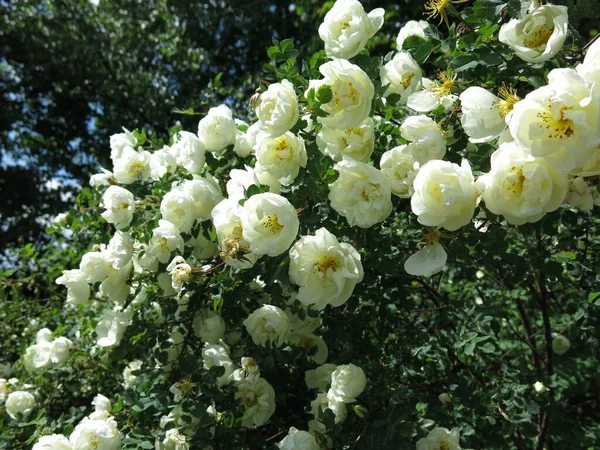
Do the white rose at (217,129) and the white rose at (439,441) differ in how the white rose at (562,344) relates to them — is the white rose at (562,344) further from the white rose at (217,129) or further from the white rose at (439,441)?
the white rose at (217,129)

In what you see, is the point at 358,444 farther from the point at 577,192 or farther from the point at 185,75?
the point at 185,75

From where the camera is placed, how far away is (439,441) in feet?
4.88

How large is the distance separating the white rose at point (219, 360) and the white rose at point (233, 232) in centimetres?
42

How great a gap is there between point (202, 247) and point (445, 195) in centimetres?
95

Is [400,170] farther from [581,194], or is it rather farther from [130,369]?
[130,369]

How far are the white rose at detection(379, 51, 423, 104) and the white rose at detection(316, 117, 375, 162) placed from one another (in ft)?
0.64

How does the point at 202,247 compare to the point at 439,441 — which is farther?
the point at 202,247

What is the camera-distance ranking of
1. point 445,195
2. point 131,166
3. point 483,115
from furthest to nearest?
point 131,166, point 483,115, point 445,195

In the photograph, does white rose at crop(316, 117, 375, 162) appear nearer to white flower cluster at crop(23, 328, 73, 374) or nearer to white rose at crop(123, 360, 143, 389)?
white rose at crop(123, 360, 143, 389)

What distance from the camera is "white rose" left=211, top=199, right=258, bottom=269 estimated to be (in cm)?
130

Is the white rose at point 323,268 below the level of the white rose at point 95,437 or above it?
above

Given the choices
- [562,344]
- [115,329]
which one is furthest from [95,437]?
[562,344]

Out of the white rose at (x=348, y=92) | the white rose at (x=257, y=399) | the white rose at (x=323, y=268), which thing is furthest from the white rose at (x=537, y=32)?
the white rose at (x=257, y=399)

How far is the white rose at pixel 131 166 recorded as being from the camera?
190 centimetres
